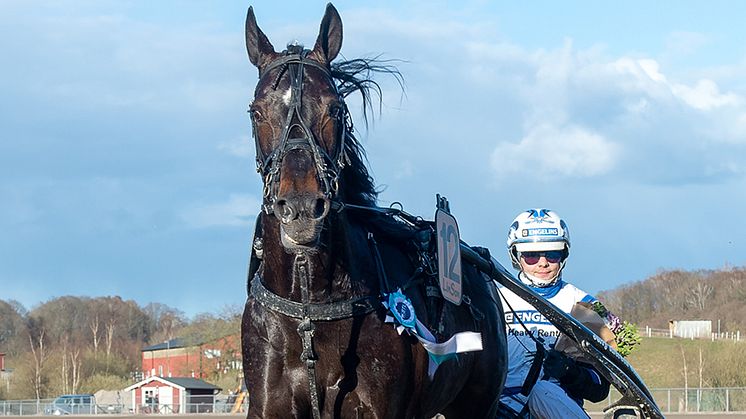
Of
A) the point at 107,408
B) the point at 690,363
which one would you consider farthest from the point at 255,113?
the point at 690,363

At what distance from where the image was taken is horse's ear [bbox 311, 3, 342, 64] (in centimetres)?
488

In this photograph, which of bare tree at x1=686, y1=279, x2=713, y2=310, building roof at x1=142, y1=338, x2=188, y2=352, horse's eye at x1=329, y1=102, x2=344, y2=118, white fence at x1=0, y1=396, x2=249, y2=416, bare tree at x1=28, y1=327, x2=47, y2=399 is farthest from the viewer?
bare tree at x1=686, y1=279, x2=713, y2=310

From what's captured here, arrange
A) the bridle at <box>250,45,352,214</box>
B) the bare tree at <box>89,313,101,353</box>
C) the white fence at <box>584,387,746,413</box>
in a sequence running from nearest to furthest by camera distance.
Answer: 1. the bridle at <box>250,45,352,214</box>
2. the white fence at <box>584,387,746,413</box>
3. the bare tree at <box>89,313,101,353</box>

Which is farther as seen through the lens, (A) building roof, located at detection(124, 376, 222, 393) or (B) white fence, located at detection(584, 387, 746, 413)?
(A) building roof, located at detection(124, 376, 222, 393)

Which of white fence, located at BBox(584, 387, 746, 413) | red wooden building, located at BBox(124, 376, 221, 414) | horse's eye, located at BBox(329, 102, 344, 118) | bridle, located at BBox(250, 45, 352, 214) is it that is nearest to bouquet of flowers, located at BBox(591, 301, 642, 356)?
bridle, located at BBox(250, 45, 352, 214)

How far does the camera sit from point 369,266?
5094 millimetres

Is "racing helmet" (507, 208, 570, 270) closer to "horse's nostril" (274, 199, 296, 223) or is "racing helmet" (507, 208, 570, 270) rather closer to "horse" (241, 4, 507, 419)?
"horse" (241, 4, 507, 419)

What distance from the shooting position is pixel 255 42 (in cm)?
496

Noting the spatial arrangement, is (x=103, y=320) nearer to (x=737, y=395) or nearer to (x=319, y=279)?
(x=737, y=395)

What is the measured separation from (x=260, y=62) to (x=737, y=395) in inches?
1533

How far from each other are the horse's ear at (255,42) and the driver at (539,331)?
8.66ft

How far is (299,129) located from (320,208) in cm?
41

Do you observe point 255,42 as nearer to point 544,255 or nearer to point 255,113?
point 255,113

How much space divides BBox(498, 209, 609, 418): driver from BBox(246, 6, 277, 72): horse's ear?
104 inches
